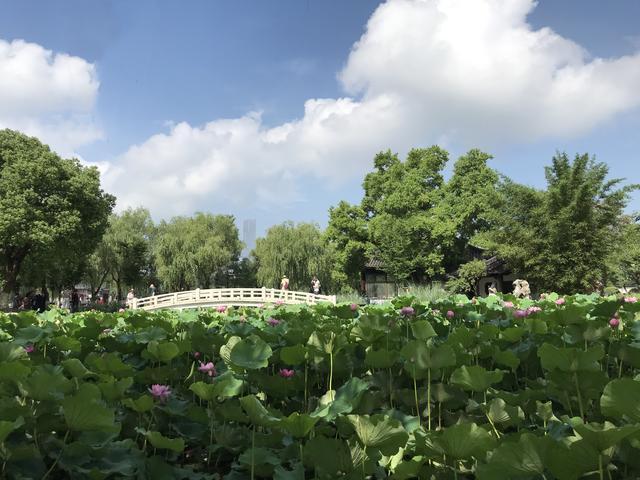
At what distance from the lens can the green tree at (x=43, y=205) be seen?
20.7m

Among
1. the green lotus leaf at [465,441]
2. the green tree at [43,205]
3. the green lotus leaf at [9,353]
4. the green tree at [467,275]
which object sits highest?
the green tree at [43,205]

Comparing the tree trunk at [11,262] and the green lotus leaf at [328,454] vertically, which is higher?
the tree trunk at [11,262]

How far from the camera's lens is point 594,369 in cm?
161

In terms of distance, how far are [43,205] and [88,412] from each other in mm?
23436

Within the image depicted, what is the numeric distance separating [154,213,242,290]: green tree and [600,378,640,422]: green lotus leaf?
3479 cm

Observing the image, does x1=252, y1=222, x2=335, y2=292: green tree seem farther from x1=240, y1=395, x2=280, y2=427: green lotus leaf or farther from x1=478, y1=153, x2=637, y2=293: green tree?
x1=240, y1=395, x2=280, y2=427: green lotus leaf

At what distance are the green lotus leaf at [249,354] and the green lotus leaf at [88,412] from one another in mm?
604

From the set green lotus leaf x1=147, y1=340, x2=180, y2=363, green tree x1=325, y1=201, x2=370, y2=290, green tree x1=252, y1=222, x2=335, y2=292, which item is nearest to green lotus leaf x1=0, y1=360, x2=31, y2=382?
green lotus leaf x1=147, y1=340, x2=180, y2=363

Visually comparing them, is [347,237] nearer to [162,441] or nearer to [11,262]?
[11,262]

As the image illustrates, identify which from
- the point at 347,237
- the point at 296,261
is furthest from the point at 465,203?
the point at 296,261

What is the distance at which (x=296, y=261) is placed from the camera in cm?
3541

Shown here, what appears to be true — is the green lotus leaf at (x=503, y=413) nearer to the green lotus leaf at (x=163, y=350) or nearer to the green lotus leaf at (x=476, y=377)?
the green lotus leaf at (x=476, y=377)

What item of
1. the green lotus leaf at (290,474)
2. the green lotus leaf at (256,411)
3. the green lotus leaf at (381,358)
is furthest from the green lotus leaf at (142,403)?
the green lotus leaf at (381,358)

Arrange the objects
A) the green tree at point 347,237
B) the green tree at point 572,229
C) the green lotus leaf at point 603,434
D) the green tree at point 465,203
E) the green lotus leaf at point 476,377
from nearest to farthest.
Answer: the green lotus leaf at point 603,434, the green lotus leaf at point 476,377, the green tree at point 572,229, the green tree at point 465,203, the green tree at point 347,237
